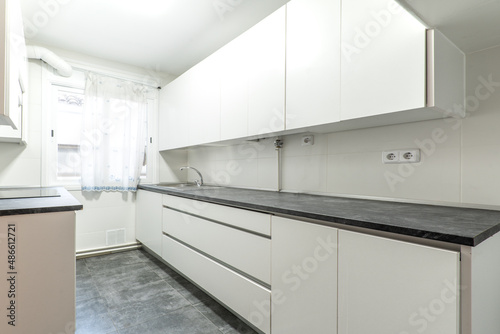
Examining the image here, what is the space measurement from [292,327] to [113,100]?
3.06 m

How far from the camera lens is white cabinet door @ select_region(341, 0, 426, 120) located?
116cm

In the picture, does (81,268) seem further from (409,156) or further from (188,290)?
(409,156)

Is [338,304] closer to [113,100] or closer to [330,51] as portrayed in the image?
[330,51]

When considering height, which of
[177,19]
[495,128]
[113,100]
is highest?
[177,19]

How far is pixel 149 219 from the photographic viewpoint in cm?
298

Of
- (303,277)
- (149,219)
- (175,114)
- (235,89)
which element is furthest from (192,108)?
(303,277)

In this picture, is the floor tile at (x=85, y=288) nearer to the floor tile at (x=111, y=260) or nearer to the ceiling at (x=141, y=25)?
the floor tile at (x=111, y=260)

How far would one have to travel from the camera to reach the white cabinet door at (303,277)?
1.13 metres

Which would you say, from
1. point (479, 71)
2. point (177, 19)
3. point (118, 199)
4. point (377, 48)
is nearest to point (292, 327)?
point (377, 48)

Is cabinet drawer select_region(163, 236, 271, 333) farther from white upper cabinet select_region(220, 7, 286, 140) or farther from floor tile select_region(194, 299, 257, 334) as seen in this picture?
white upper cabinet select_region(220, 7, 286, 140)

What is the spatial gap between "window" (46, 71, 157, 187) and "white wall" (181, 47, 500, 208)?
244cm

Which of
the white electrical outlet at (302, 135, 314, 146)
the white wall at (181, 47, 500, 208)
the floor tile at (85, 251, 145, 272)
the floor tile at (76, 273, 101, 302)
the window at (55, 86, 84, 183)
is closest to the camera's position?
the white wall at (181, 47, 500, 208)

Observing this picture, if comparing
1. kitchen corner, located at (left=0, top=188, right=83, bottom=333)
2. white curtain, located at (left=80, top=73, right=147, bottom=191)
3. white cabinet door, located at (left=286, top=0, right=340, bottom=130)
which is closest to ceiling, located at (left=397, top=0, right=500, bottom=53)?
white cabinet door, located at (left=286, top=0, right=340, bottom=130)

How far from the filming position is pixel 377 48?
128cm
